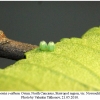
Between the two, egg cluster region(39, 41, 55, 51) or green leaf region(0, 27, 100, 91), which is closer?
green leaf region(0, 27, 100, 91)

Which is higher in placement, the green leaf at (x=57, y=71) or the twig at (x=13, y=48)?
the twig at (x=13, y=48)

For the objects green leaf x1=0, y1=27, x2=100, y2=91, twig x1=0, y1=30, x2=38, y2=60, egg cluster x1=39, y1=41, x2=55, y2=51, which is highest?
twig x1=0, y1=30, x2=38, y2=60

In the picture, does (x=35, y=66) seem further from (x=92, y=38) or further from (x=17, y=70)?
(x=92, y=38)

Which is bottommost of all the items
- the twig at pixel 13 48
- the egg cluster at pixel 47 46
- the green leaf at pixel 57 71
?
the green leaf at pixel 57 71

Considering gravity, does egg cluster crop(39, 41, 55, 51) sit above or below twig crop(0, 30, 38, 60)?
below

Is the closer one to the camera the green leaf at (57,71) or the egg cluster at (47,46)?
the green leaf at (57,71)

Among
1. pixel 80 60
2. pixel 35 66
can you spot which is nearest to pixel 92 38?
pixel 80 60

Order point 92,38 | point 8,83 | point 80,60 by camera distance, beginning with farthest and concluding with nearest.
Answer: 1. point 92,38
2. point 80,60
3. point 8,83
